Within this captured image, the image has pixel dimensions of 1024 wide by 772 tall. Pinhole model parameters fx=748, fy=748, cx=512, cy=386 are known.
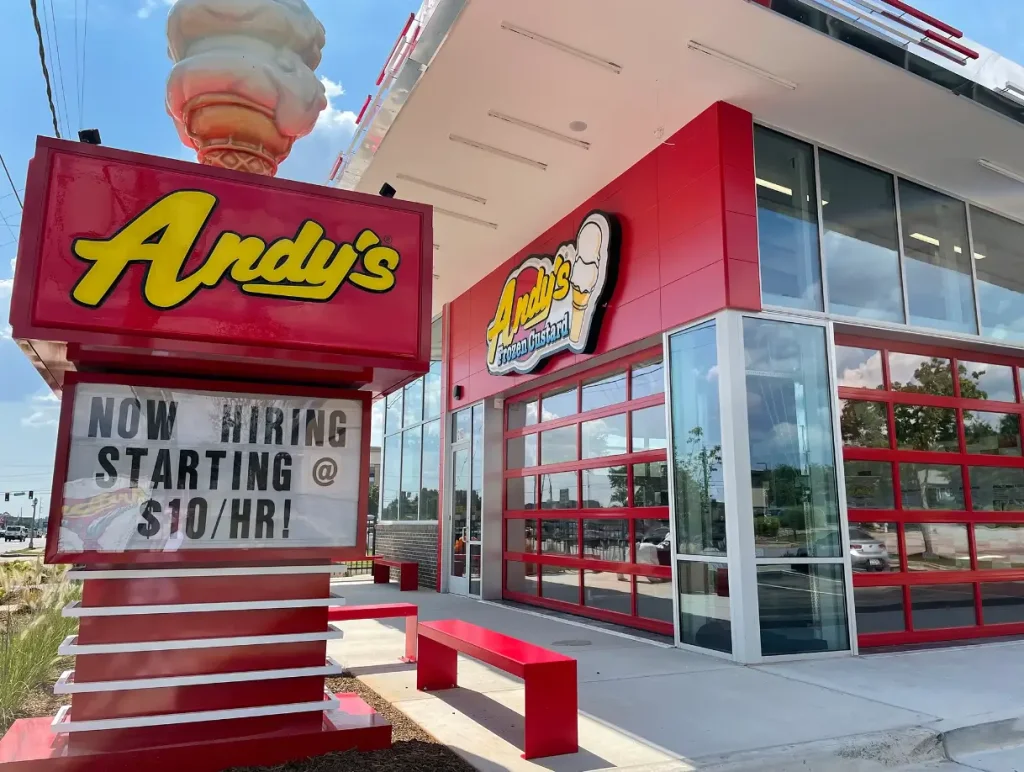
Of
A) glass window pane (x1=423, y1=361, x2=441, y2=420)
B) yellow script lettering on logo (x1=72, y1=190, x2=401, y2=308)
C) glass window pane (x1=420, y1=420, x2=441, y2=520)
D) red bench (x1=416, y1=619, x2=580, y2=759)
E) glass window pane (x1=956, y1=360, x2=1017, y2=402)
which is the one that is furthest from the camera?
glass window pane (x1=423, y1=361, x2=441, y2=420)

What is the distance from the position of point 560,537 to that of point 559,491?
689 mm

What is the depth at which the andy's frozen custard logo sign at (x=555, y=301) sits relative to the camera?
32.0ft

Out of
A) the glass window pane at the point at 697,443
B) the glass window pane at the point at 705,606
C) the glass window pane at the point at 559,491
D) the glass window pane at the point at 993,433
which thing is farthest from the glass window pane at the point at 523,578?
the glass window pane at the point at 993,433

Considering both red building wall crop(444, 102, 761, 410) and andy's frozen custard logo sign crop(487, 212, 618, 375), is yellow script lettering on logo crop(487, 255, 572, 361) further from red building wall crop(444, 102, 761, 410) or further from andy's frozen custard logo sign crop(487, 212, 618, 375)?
red building wall crop(444, 102, 761, 410)

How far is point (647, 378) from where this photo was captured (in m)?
9.53

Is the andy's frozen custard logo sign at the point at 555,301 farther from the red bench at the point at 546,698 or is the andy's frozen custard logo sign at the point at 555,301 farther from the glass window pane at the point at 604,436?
the red bench at the point at 546,698

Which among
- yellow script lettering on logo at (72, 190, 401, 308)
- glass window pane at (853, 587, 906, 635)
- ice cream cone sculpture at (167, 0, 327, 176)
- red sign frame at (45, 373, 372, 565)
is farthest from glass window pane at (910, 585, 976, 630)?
ice cream cone sculpture at (167, 0, 327, 176)

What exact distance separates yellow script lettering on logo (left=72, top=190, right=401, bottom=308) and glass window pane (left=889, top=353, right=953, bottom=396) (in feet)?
23.6

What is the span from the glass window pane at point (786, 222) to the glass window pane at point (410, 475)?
34.0ft

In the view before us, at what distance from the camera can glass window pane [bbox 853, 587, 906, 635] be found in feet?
26.5

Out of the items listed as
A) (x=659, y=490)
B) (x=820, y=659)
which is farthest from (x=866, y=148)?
(x=820, y=659)

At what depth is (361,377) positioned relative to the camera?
14.7 ft

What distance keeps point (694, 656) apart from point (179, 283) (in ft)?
20.2

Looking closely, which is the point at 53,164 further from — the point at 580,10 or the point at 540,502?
the point at 540,502
